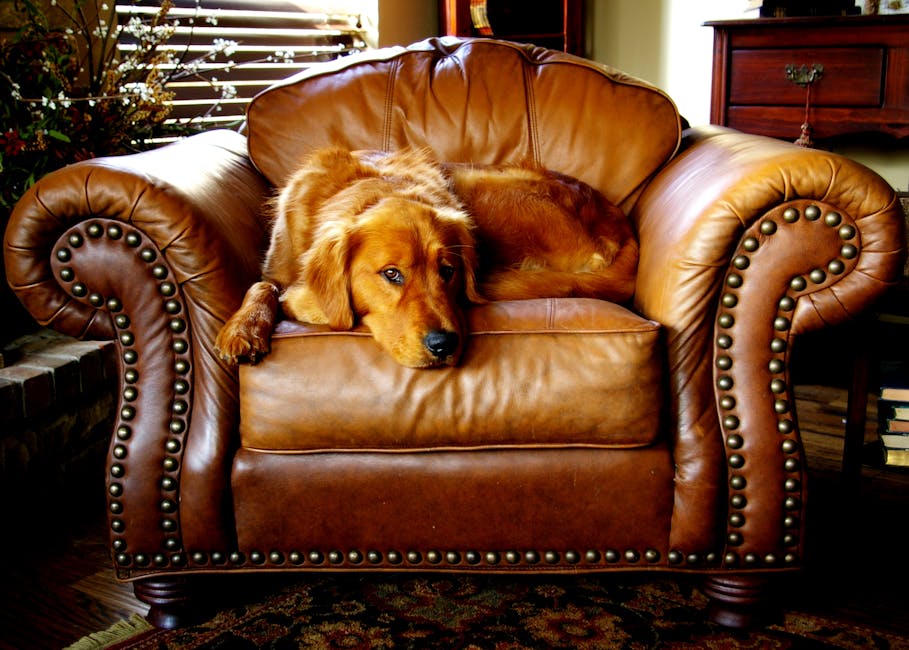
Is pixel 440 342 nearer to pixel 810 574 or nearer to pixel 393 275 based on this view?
pixel 393 275

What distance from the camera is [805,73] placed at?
3477 millimetres

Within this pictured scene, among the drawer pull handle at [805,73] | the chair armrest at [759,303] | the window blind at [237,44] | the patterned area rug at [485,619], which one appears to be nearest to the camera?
the chair armrest at [759,303]

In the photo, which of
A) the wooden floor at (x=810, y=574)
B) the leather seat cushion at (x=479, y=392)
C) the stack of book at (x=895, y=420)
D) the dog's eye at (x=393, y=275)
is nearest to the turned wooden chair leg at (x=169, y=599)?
the wooden floor at (x=810, y=574)

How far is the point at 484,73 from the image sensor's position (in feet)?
8.41

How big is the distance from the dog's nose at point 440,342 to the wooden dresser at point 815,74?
7.79 ft

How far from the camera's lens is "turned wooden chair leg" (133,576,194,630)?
1.90m

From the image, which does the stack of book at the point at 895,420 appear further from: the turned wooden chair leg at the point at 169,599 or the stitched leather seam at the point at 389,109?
the turned wooden chair leg at the point at 169,599

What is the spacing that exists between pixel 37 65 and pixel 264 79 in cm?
133

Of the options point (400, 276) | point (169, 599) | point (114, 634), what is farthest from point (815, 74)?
point (114, 634)

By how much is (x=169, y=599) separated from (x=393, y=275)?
2.64 ft

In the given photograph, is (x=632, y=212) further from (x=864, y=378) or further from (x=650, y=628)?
(x=650, y=628)

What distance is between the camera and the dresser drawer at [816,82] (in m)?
3.40

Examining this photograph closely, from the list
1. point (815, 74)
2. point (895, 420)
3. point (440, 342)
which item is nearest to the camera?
point (440, 342)

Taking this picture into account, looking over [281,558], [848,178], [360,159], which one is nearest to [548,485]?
[281,558]
